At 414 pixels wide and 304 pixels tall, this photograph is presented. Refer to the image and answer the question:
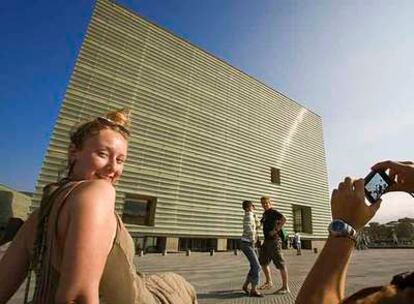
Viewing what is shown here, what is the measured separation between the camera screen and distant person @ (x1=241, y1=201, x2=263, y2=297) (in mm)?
4114

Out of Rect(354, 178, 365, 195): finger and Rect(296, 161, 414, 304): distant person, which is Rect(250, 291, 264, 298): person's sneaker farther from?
Rect(354, 178, 365, 195): finger

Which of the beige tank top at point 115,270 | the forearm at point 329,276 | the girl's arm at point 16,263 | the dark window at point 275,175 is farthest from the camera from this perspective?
the dark window at point 275,175

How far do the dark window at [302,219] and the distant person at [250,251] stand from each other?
73.7 ft

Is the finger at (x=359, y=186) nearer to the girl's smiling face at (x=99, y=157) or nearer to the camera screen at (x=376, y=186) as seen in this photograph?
the camera screen at (x=376, y=186)

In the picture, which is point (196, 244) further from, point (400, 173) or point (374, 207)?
point (374, 207)

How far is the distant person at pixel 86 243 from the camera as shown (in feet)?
3.09

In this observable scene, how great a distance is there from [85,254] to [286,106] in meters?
29.6

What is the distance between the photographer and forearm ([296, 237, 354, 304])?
841 mm

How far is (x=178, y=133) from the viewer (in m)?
19.5

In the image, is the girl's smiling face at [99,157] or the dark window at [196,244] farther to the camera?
the dark window at [196,244]

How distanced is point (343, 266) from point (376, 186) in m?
0.36

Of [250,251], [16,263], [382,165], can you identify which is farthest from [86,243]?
[250,251]

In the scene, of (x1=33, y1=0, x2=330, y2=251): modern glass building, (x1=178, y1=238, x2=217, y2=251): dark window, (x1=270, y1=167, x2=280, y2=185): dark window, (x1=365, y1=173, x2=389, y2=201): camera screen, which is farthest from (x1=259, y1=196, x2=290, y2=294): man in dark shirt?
(x1=270, y1=167, x2=280, y2=185): dark window

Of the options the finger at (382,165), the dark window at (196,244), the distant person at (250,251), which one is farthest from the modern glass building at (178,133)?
the finger at (382,165)
